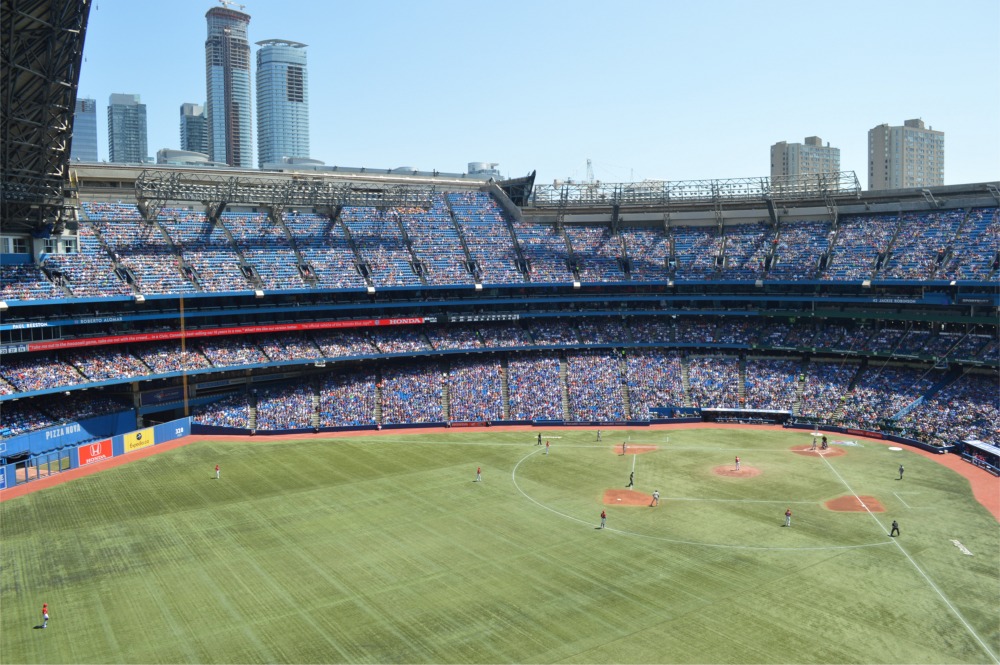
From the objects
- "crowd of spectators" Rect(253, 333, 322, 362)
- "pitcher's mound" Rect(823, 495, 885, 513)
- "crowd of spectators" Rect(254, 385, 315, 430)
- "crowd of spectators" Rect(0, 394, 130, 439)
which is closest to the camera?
"pitcher's mound" Rect(823, 495, 885, 513)

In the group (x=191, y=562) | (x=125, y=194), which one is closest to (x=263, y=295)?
(x=125, y=194)

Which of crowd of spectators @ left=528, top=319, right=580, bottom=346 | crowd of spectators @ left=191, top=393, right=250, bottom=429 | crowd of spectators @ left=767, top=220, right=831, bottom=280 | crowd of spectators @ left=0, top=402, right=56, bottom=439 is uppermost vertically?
crowd of spectators @ left=767, top=220, right=831, bottom=280

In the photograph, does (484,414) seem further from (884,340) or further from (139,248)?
(884,340)

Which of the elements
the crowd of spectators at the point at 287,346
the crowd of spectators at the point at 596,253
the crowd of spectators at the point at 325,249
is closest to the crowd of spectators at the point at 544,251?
the crowd of spectators at the point at 596,253

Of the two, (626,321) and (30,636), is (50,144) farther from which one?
(626,321)

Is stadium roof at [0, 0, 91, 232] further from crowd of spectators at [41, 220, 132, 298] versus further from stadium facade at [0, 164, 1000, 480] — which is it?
stadium facade at [0, 164, 1000, 480]

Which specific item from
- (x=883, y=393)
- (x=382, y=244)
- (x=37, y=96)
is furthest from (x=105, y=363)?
(x=883, y=393)

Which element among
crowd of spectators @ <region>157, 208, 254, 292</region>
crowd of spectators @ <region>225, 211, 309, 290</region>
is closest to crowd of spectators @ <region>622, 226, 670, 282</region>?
crowd of spectators @ <region>225, 211, 309, 290</region>
